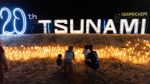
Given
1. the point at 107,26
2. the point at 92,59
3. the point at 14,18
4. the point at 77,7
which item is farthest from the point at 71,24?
the point at 92,59

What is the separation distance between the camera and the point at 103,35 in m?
16.9

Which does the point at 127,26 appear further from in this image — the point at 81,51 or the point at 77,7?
the point at 81,51

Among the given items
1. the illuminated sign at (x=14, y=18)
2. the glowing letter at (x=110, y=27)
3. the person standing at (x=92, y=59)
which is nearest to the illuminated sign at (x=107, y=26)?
the glowing letter at (x=110, y=27)

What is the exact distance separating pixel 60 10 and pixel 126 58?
701cm

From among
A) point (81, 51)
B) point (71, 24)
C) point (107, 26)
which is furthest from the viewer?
point (71, 24)

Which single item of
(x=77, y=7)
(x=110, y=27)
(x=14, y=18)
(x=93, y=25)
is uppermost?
(x=77, y=7)

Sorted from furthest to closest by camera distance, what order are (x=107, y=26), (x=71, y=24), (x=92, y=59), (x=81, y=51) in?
(x=71, y=24), (x=107, y=26), (x=81, y=51), (x=92, y=59)

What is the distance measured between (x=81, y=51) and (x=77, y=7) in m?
4.94

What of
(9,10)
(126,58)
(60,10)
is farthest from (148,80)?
(9,10)

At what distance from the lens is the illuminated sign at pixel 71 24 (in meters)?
17.4

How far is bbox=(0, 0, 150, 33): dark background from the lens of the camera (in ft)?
57.6

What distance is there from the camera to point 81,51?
13867 mm

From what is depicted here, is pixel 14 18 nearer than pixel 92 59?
No

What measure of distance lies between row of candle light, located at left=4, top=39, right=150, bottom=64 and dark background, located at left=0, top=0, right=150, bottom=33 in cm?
354
